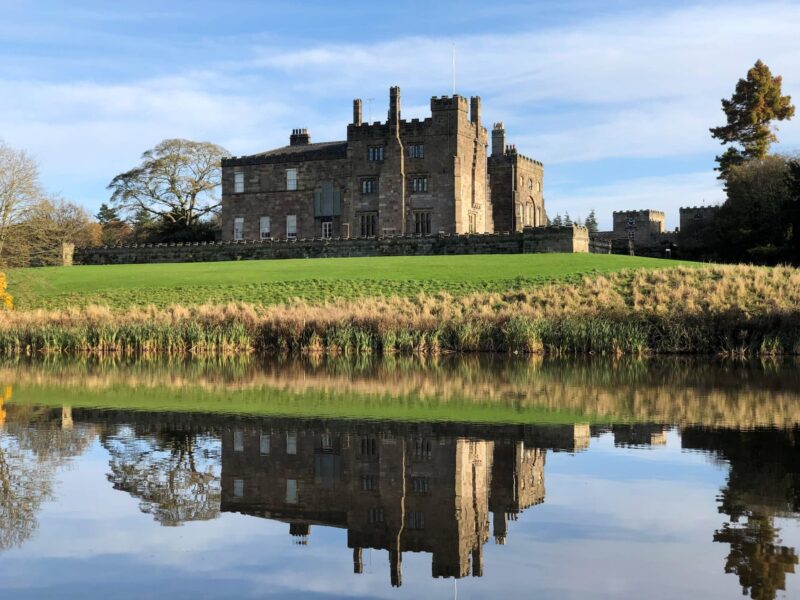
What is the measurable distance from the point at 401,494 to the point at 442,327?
19005 millimetres

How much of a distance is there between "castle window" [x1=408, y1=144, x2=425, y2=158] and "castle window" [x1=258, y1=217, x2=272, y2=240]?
10167mm

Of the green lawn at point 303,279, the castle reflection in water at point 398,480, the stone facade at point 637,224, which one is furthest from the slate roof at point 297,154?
the castle reflection in water at point 398,480

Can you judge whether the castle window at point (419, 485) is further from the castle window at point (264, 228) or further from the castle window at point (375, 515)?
the castle window at point (264, 228)

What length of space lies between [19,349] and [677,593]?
25177 millimetres

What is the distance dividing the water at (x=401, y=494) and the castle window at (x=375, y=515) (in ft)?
0.08

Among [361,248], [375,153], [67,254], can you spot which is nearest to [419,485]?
[361,248]

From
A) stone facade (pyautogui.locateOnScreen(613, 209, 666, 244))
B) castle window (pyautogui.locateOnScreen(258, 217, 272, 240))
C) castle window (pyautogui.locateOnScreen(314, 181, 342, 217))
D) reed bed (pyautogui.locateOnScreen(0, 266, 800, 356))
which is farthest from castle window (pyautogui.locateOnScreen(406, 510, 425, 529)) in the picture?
stone facade (pyautogui.locateOnScreen(613, 209, 666, 244))

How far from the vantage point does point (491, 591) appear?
5875 millimetres

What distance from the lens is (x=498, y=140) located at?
209 feet

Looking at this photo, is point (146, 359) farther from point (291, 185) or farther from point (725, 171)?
point (725, 171)

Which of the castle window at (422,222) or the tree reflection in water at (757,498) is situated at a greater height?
the castle window at (422,222)

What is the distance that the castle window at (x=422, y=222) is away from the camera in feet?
184

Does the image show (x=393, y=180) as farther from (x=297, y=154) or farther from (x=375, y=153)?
(x=297, y=154)

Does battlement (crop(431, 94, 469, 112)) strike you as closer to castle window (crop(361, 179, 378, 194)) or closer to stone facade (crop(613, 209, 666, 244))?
castle window (crop(361, 179, 378, 194))
